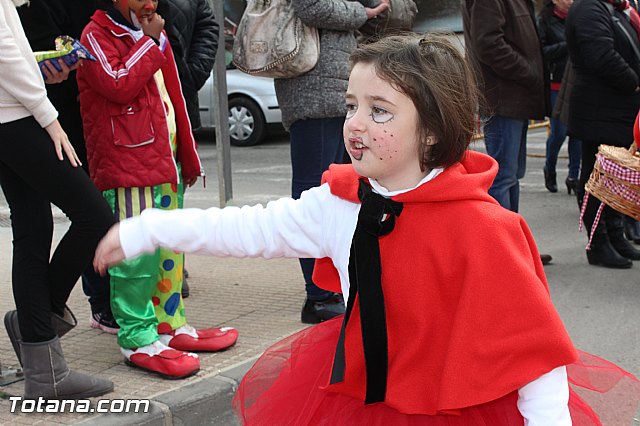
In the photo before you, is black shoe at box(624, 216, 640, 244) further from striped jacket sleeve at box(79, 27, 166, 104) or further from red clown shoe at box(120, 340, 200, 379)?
striped jacket sleeve at box(79, 27, 166, 104)

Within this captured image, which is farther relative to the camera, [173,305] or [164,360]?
[173,305]

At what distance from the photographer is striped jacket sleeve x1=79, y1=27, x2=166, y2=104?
12.1 feet

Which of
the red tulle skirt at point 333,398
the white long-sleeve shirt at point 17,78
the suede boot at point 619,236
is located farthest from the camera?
the suede boot at point 619,236

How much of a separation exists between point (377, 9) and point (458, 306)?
2860 millimetres

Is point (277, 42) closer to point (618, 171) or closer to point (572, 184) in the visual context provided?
point (618, 171)

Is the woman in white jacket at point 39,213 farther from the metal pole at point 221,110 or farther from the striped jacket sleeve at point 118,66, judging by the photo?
the metal pole at point 221,110

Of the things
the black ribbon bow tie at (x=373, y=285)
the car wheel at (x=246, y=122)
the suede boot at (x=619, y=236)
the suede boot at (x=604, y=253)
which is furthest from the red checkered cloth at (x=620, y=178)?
the car wheel at (x=246, y=122)

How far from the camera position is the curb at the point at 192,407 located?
3.49m

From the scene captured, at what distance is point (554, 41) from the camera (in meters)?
9.01

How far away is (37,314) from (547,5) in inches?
272

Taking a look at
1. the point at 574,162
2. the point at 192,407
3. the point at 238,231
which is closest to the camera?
the point at 238,231

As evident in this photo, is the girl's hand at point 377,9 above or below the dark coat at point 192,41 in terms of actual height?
above

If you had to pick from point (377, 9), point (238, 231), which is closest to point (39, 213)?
point (238, 231)

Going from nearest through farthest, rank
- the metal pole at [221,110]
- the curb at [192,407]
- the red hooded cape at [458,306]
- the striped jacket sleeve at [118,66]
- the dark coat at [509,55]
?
the red hooded cape at [458,306] < the curb at [192,407] < the striped jacket sleeve at [118,66] < the dark coat at [509,55] < the metal pole at [221,110]
